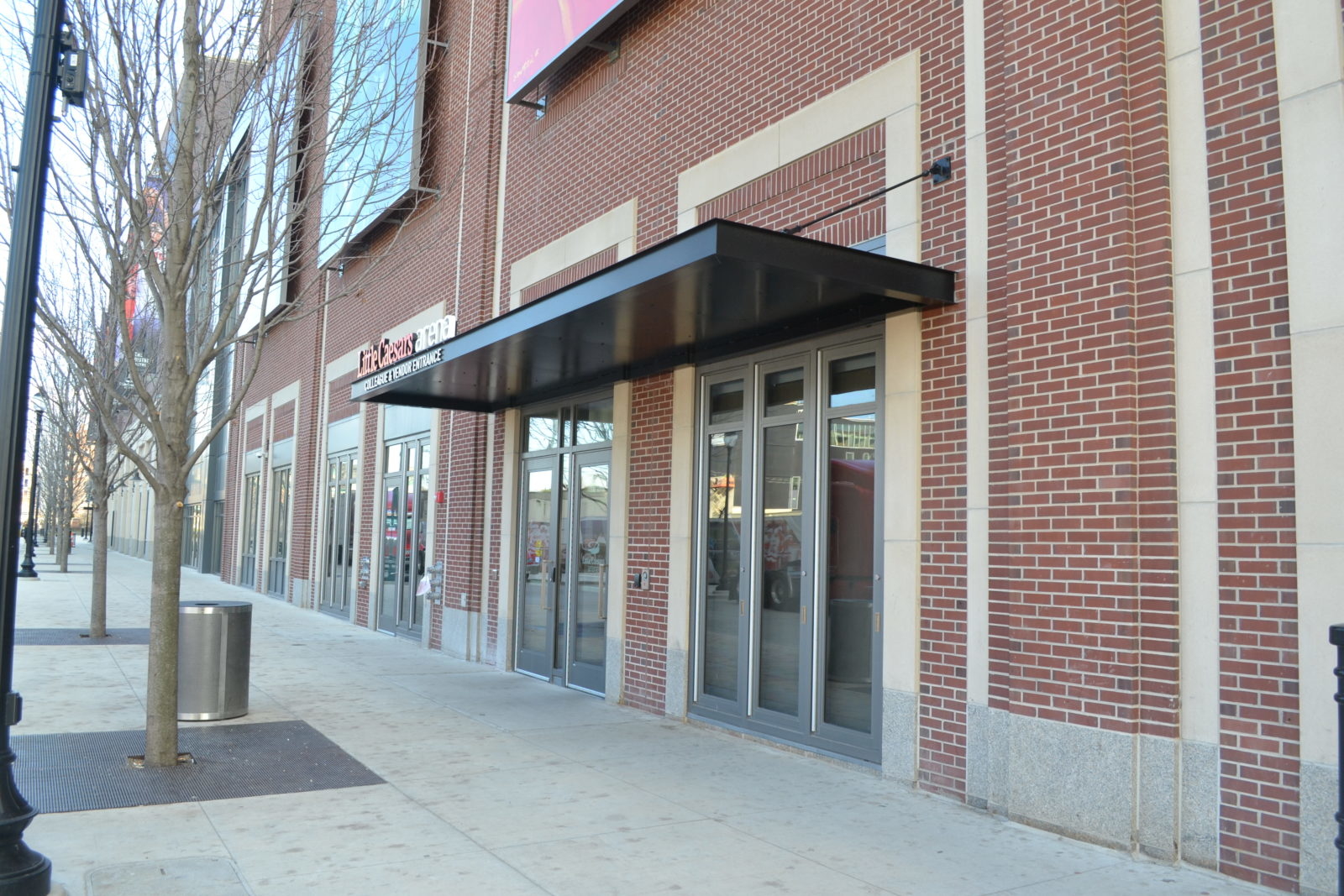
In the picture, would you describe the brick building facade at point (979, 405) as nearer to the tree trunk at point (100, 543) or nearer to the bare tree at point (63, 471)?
the tree trunk at point (100, 543)

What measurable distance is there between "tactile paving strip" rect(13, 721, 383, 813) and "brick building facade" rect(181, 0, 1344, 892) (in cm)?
340

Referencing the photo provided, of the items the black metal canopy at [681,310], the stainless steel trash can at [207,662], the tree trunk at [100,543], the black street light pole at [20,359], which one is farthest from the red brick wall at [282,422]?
the black street light pole at [20,359]

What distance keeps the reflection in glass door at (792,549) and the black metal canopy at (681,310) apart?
499 millimetres

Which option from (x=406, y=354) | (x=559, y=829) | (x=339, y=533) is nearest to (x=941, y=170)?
(x=559, y=829)

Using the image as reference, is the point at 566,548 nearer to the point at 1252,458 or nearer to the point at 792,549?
the point at 792,549

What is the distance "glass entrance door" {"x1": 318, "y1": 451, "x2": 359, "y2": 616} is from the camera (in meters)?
Answer: 20.1

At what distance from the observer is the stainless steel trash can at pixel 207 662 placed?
A: 910 centimetres

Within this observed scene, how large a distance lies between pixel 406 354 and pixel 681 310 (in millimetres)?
5059

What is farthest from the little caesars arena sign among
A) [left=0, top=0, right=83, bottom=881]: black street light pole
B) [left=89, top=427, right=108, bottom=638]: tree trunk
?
[left=0, top=0, right=83, bottom=881]: black street light pole

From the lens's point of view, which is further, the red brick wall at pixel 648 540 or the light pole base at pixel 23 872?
the red brick wall at pixel 648 540

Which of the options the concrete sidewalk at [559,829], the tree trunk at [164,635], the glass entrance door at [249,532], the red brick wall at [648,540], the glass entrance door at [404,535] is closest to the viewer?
the concrete sidewalk at [559,829]

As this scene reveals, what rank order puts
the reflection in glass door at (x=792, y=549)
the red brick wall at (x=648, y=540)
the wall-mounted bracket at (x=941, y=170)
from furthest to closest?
the red brick wall at (x=648, y=540)
the reflection in glass door at (x=792, y=549)
the wall-mounted bracket at (x=941, y=170)

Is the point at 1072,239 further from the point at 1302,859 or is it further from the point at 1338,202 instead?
the point at 1302,859

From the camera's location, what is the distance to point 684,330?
8883 millimetres
